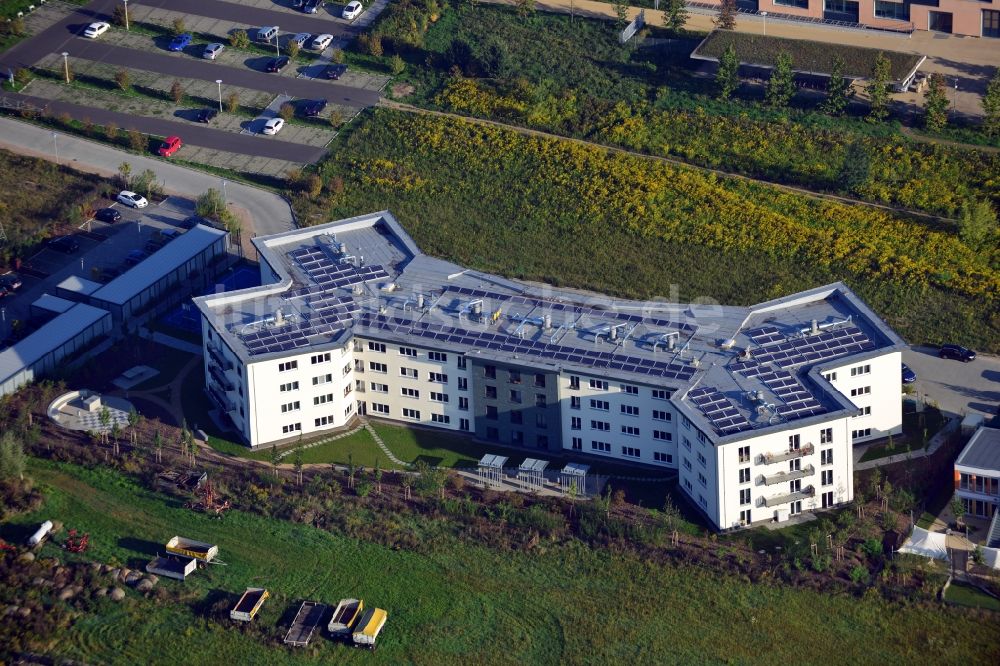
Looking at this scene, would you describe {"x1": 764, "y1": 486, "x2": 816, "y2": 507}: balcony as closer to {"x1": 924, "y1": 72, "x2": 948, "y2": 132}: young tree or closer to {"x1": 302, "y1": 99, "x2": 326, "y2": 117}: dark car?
{"x1": 924, "y1": 72, "x2": 948, "y2": 132}: young tree

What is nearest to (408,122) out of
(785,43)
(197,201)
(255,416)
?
(197,201)

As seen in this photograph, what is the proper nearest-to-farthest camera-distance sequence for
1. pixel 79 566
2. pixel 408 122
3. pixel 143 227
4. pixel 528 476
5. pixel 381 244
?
pixel 79 566 → pixel 528 476 → pixel 381 244 → pixel 143 227 → pixel 408 122

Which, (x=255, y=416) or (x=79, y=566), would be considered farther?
(x=255, y=416)

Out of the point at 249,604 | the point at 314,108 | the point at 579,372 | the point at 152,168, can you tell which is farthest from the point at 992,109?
the point at 249,604

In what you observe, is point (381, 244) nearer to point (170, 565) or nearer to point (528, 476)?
point (528, 476)

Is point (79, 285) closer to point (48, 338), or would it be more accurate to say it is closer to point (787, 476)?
point (48, 338)

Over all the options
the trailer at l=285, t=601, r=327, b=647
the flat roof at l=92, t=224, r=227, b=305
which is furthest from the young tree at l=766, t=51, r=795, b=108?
the trailer at l=285, t=601, r=327, b=647

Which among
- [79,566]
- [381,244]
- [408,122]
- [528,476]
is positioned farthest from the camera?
[408,122]
